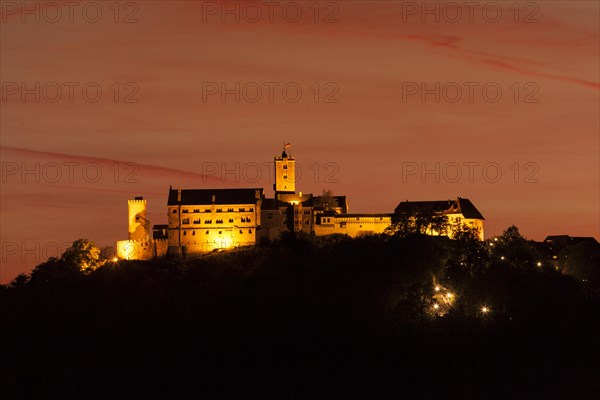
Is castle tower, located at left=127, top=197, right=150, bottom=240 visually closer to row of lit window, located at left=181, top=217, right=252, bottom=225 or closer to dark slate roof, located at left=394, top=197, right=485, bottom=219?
row of lit window, located at left=181, top=217, right=252, bottom=225

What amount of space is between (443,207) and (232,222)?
21794 mm

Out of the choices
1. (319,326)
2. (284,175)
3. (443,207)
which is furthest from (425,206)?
(319,326)

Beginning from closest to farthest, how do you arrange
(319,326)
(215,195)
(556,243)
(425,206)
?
(319,326), (215,195), (425,206), (556,243)

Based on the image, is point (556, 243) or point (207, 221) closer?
point (207, 221)

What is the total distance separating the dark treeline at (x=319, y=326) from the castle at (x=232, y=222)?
109 inches

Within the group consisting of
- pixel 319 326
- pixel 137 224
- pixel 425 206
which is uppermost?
pixel 425 206

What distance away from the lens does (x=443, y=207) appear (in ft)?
421

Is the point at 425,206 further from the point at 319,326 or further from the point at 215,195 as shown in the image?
the point at 319,326

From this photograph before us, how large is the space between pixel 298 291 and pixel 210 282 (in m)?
9.24

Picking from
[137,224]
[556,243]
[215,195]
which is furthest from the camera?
[556,243]

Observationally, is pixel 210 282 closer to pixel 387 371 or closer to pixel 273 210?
pixel 273 210

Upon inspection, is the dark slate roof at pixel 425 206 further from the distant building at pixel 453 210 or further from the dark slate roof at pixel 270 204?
the dark slate roof at pixel 270 204

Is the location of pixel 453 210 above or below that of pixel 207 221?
above

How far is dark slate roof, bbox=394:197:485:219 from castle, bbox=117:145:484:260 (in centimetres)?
25
